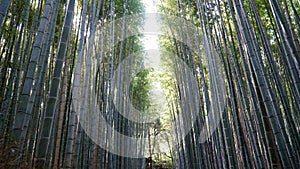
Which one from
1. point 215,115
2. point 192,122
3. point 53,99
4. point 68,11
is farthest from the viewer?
point 192,122

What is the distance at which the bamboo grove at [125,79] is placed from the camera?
192cm

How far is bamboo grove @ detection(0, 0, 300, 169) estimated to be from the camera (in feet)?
6.31

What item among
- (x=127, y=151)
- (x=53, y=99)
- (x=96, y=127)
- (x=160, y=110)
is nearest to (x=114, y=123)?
(x=96, y=127)

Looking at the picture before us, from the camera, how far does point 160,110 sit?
40.9 ft

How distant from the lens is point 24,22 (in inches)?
130

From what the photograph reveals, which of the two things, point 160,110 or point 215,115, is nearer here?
point 215,115

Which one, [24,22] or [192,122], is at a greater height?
[24,22]

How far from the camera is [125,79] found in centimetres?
631

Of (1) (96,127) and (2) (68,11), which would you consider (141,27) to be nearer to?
(1) (96,127)

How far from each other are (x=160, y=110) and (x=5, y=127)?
951cm

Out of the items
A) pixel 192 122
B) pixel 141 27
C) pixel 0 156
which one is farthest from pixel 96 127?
pixel 141 27

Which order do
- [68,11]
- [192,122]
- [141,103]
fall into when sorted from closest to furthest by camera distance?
[68,11] → [192,122] → [141,103]

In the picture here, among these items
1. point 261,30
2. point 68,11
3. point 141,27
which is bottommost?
point 68,11

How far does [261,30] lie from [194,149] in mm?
2828
